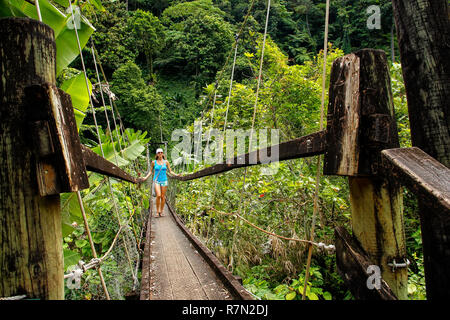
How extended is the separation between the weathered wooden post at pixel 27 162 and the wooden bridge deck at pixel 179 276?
0.98m

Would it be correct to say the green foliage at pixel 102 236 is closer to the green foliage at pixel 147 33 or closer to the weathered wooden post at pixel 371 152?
the weathered wooden post at pixel 371 152

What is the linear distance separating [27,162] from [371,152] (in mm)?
694

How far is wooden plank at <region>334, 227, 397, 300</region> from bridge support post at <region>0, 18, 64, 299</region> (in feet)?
2.14

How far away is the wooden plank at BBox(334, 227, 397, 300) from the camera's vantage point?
53cm

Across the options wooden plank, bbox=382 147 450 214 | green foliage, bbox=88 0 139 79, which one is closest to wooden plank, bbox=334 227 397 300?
wooden plank, bbox=382 147 450 214

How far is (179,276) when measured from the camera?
1.68m

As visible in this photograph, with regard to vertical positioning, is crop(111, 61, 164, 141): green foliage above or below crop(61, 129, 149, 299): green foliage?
above

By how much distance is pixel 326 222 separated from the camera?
2.38 meters

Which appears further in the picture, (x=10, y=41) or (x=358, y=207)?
(x=358, y=207)

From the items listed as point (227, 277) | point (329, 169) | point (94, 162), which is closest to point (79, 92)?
point (94, 162)

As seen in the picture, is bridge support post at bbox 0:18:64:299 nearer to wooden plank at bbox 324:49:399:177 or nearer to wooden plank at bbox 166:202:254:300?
wooden plank at bbox 324:49:399:177
